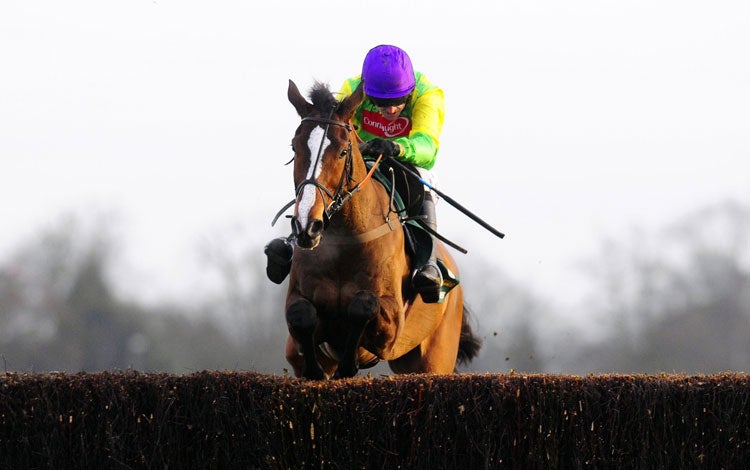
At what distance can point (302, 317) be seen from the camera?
6398 millimetres

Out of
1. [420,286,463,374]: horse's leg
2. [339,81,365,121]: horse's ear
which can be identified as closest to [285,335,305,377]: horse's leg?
[420,286,463,374]: horse's leg

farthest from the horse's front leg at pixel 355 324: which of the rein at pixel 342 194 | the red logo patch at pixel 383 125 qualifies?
the red logo patch at pixel 383 125

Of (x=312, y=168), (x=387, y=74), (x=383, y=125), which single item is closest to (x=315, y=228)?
(x=312, y=168)

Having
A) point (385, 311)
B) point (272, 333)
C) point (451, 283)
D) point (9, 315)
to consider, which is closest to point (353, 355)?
point (385, 311)

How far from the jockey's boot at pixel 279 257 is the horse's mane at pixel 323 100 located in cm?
101

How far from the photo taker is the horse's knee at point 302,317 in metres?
6.40

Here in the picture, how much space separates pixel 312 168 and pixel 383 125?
5.64 feet

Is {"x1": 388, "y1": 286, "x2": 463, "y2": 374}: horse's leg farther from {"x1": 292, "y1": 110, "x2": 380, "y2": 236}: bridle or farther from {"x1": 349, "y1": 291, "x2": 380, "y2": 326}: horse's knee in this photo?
{"x1": 292, "y1": 110, "x2": 380, "y2": 236}: bridle

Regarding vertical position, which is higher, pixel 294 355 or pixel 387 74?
pixel 387 74

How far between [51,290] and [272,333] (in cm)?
739

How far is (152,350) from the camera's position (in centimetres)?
2859

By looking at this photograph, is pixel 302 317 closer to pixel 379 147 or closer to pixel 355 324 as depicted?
pixel 355 324

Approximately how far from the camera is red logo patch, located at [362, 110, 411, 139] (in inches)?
299

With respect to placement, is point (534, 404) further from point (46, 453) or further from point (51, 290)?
point (51, 290)
